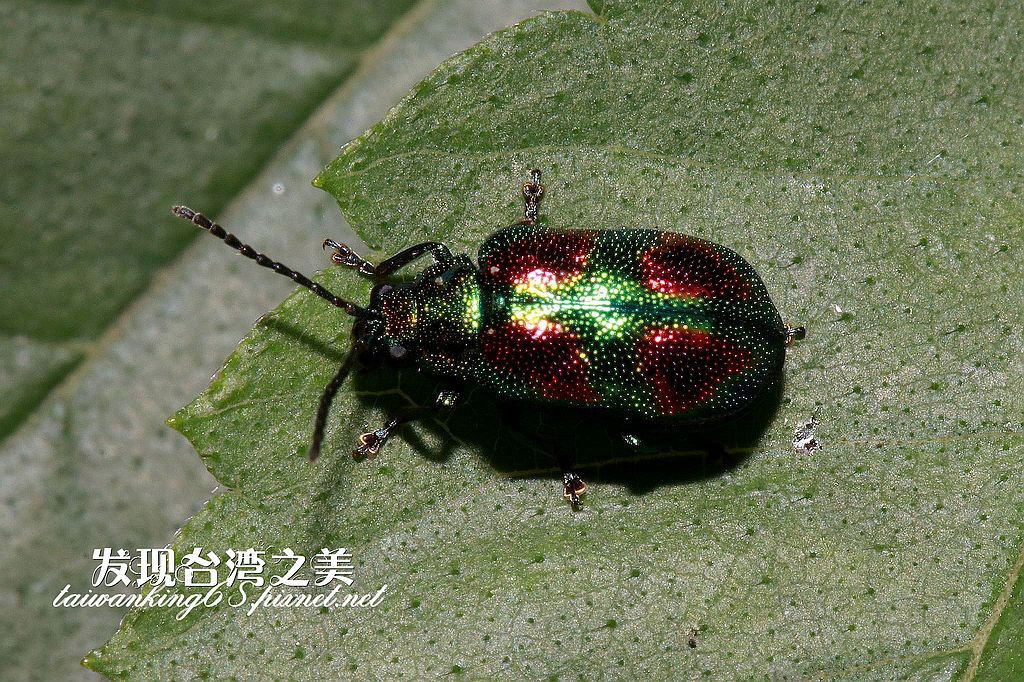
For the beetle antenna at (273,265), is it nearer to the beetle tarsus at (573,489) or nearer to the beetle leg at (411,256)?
the beetle leg at (411,256)

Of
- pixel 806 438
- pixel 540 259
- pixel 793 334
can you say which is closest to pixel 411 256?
pixel 540 259

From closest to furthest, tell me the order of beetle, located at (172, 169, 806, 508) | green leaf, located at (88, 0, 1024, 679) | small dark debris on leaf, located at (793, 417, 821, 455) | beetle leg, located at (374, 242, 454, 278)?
green leaf, located at (88, 0, 1024, 679) < beetle, located at (172, 169, 806, 508) < small dark debris on leaf, located at (793, 417, 821, 455) < beetle leg, located at (374, 242, 454, 278)

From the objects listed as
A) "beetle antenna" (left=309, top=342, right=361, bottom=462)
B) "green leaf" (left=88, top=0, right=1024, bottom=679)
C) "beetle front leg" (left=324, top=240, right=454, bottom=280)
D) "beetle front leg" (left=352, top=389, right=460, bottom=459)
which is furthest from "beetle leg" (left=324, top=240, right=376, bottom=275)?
"beetle front leg" (left=352, top=389, right=460, bottom=459)

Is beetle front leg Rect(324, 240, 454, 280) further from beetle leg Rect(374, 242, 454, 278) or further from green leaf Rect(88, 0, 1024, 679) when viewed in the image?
green leaf Rect(88, 0, 1024, 679)

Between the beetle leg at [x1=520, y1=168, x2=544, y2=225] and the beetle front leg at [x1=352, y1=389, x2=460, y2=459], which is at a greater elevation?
the beetle leg at [x1=520, y1=168, x2=544, y2=225]

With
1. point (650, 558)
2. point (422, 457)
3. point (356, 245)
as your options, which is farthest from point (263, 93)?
point (650, 558)

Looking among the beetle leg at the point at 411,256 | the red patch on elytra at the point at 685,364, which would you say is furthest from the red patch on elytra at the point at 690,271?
the beetle leg at the point at 411,256

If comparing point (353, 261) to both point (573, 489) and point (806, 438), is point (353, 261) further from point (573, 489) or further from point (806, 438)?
point (806, 438)
